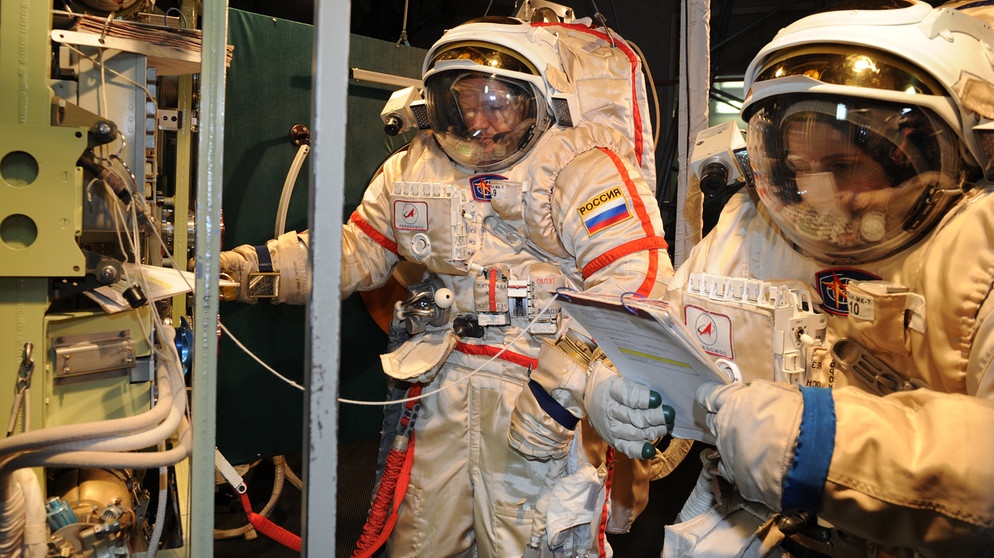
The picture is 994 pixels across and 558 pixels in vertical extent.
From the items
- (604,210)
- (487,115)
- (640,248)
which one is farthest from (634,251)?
(487,115)

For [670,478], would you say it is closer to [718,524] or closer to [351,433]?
[351,433]

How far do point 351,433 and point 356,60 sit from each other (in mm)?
1874

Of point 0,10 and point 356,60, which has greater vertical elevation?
point 356,60

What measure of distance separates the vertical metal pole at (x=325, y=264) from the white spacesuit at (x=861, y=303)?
2.08 feet

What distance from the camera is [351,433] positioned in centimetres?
385

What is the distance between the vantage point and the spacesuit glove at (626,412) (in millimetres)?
1570

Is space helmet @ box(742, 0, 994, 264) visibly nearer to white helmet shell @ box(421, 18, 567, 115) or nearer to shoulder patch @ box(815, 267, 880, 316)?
shoulder patch @ box(815, 267, 880, 316)

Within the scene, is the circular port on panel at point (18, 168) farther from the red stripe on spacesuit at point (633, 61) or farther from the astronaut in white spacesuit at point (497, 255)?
Answer: the red stripe on spacesuit at point (633, 61)

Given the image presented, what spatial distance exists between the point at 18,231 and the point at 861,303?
1.71 m

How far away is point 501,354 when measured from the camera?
2.54 meters

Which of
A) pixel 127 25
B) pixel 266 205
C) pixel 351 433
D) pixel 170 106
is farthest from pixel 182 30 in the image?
pixel 351 433

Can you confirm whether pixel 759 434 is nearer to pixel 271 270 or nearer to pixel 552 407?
pixel 552 407

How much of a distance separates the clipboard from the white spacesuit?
0.31 feet

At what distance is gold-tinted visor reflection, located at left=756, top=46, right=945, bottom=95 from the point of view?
1.38 m
